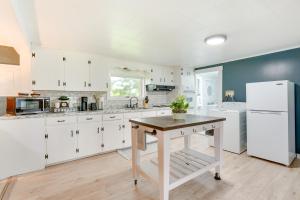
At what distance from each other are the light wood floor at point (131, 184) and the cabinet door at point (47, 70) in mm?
1550

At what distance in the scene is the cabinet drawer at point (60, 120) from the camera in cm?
278

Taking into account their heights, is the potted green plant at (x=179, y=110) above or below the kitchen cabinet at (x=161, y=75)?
below

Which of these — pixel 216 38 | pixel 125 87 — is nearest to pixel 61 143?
pixel 125 87

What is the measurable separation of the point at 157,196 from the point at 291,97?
10.1 ft

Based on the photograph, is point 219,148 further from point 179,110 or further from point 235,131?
point 235,131

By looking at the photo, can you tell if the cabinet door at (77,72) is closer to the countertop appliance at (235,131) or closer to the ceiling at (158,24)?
the ceiling at (158,24)

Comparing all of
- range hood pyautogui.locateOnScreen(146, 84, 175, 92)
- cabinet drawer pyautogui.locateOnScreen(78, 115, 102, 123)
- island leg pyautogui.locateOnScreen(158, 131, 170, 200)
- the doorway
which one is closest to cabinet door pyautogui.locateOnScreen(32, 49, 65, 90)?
cabinet drawer pyautogui.locateOnScreen(78, 115, 102, 123)

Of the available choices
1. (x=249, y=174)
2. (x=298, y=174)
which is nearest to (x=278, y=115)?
(x=298, y=174)

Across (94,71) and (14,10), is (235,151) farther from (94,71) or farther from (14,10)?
(14,10)

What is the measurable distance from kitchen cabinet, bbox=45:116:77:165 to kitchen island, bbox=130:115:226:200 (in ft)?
4.84

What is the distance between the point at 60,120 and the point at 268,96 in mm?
3910

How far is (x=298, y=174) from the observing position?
8.06 feet

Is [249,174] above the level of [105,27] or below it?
below

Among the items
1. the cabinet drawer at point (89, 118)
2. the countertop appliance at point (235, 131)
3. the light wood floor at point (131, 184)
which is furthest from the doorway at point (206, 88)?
the cabinet drawer at point (89, 118)
